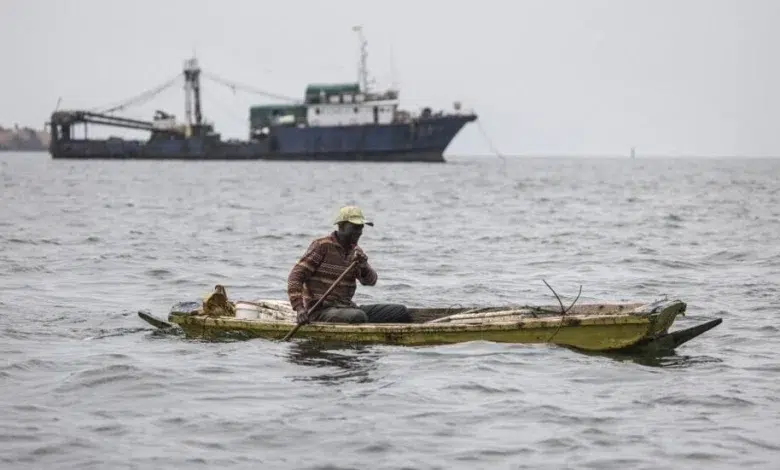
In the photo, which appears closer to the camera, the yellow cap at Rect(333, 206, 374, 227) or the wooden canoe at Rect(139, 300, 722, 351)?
the wooden canoe at Rect(139, 300, 722, 351)

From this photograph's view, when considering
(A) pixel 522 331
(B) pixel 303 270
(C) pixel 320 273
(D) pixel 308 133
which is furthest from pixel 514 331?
(D) pixel 308 133

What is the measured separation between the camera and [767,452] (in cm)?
910

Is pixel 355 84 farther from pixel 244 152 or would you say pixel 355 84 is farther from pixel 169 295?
pixel 169 295

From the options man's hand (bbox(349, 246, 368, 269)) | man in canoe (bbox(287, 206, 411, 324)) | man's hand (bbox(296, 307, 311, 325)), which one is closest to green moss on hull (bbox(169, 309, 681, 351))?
man's hand (bbox(296, 307, 311, 325))

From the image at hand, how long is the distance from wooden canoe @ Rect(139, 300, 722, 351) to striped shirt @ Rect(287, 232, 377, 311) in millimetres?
323

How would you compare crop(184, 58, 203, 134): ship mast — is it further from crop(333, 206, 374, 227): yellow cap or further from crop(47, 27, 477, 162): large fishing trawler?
crop(333, 206, 374, 227): yellow cap

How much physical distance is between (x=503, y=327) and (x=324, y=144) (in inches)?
3457

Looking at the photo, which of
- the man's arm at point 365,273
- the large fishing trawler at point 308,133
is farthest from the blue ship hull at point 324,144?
the man's arm at point 365,273

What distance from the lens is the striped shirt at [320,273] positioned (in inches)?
502

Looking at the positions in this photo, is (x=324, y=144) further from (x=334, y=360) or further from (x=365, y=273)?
(x=334, y=360)

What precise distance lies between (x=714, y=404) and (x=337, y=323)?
3.96 metres

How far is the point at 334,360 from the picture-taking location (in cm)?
1236

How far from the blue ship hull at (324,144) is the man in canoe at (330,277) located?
273 ft

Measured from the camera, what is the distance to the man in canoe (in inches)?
501
